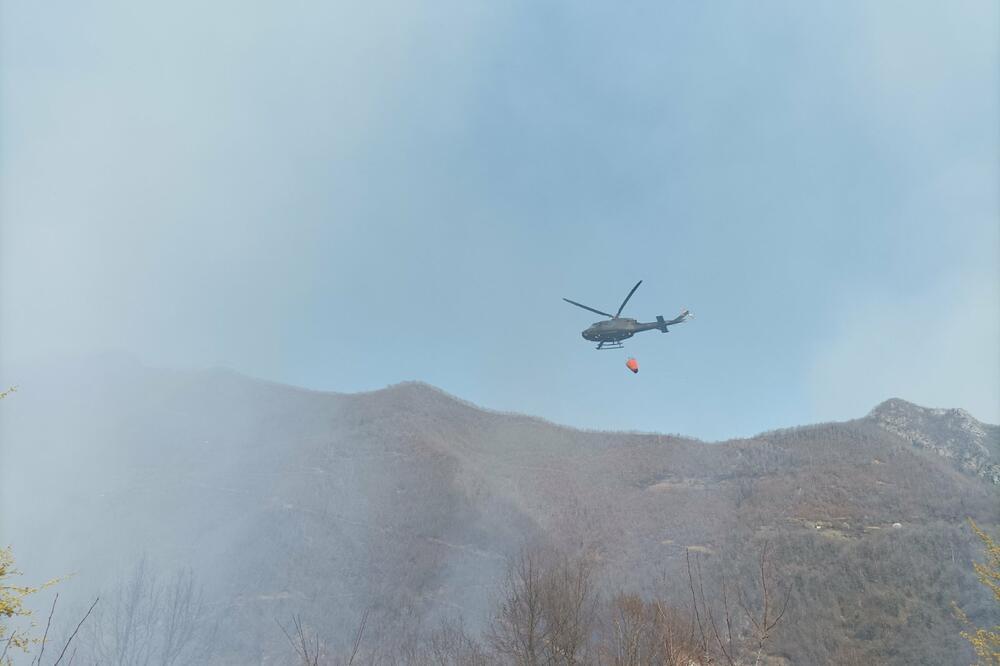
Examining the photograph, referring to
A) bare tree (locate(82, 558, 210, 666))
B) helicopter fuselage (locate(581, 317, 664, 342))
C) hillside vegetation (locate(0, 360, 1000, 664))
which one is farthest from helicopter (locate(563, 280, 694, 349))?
bare tree (locate(82, 558, 210, 666))

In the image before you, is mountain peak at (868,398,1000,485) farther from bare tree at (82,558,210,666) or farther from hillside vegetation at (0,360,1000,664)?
bare tree at (82,558,210,666)

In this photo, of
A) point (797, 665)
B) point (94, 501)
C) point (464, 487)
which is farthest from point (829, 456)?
point (94, 501)

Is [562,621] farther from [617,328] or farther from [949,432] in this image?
[949,432]

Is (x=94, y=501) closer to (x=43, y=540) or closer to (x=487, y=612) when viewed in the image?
(x=43, y=540)

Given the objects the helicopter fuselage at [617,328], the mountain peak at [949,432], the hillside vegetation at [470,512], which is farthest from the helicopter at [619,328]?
the mountain peak at [949,432]

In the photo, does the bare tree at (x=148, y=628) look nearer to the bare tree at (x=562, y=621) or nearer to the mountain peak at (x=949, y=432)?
the bare tree at (x=562, y=621)

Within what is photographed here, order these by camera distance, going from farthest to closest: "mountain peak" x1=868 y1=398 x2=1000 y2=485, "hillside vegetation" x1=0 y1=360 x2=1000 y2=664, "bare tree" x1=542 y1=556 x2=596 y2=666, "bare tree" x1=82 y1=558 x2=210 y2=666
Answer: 1. "mountain peak" x1=868 y1=398 x2=1000 y2=485
2. "hillside vegetation" x1=0 y1=360 x2=1000 y2=664
3. "bare tree" x1=82 y1=558 x2=210 y2=666
4. "bare tree" x1=542 y1=556 x2=596 y2=666

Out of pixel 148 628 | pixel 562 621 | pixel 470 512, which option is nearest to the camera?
pixel 562 621

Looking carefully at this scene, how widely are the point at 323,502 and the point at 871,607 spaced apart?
4547cm

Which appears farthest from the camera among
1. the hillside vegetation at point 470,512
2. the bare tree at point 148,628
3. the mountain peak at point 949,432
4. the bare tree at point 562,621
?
the mountain peak at point 949,432

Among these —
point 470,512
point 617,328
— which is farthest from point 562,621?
point 470,512

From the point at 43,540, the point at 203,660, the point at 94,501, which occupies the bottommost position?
the point at 203,660

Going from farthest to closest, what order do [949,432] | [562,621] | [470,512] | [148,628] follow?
1. [949,432]
2. [470,512]
3. [148,628]
4. [562,621]

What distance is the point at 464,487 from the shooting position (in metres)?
62.1
